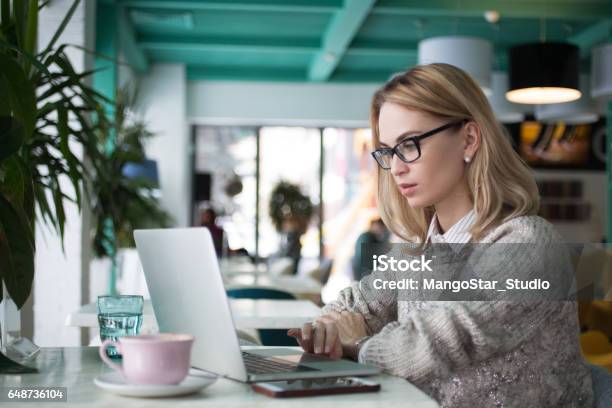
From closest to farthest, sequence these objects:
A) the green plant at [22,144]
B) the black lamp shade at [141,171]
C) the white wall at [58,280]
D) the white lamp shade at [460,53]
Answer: the green plant at [22,144]
the white wall at [58,280]
the white lamp shade at [460,53]
the black lamp shade at [141,171]

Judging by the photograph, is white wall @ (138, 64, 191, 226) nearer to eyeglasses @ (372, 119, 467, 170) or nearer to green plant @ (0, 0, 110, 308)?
green plant @ (0, 0, 110, 308)

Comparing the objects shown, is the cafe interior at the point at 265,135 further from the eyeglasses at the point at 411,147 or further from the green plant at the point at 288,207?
the eyeglasses at the point at 411,147

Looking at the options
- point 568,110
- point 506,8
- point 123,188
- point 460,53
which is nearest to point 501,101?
point 568,110

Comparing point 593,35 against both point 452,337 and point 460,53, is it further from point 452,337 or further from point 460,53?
point 452,337

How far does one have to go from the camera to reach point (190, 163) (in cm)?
1295

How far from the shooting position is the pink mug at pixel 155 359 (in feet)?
3.78

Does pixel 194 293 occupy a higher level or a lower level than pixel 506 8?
lower

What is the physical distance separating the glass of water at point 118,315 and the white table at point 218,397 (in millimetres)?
214

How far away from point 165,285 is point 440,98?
26.7 inches

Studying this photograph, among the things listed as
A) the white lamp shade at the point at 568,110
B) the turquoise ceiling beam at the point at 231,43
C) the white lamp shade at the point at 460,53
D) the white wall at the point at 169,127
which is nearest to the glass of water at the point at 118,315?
the white lamp shade at the point at 460,53

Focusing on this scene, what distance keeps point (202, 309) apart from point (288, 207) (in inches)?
462

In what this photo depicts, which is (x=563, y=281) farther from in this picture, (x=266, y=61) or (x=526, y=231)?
(x=266, y=61)

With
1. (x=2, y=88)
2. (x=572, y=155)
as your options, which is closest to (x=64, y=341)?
(x=2, y=88)

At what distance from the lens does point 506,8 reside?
884cm
